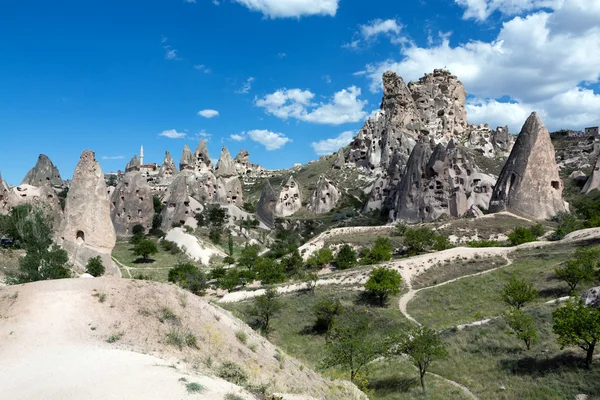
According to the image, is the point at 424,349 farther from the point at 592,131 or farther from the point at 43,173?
the point at 592,131

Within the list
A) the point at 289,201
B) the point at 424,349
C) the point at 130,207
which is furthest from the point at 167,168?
the point at 424,349

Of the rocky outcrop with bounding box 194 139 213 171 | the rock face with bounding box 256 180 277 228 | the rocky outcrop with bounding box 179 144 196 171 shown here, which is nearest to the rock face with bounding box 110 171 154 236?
the rock face with bounding box 256 180 277 228

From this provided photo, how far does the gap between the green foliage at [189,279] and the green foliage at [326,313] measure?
34.4 ft

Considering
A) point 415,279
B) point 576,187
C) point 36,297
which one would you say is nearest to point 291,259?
point 415,279

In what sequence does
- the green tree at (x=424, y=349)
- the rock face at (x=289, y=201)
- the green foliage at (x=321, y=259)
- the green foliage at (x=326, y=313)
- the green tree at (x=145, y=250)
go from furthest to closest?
the rock face at (x=289, y=201) → the green tree at (x=145, y=250) → the green foliage at (x=321, y=259) → the green foliage at (x=326, y=313) → the green tree at (x=424, y=349)

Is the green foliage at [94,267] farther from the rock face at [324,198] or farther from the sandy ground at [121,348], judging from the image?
the rock face at [324,198]

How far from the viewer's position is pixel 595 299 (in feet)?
48.8

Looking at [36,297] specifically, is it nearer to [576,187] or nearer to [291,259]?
[291,259]

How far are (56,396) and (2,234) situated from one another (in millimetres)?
30118

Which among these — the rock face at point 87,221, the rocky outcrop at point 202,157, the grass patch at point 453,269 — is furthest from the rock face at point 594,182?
the rocky outcrop at point 202,157

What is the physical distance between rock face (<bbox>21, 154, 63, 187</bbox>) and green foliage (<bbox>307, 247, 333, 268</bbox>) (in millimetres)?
61621

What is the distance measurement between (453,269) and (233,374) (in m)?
26.1

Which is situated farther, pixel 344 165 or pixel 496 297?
pixel 344 165

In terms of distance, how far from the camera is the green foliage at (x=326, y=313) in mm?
24172
